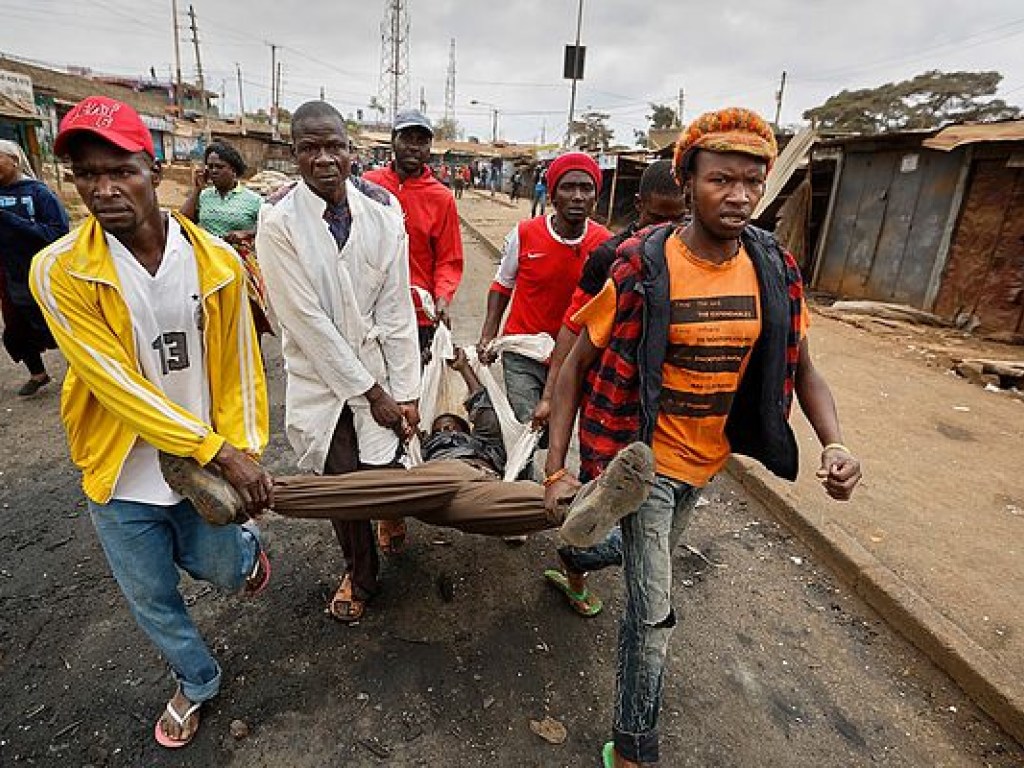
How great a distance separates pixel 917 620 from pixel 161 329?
295cm

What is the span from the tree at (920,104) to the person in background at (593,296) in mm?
32174

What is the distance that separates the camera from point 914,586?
2.66 m

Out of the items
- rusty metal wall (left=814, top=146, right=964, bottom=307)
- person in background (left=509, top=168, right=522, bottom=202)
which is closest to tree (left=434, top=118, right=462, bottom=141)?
person in background (left=509, top=168, right=522, bottom=202)

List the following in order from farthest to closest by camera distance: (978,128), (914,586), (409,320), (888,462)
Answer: (978,128) → (888,462) → (914,586) → (409,320)

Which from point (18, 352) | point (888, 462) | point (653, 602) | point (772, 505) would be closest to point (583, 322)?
point (653, 602)

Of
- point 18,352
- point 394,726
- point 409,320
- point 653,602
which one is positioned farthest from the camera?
point 18,352

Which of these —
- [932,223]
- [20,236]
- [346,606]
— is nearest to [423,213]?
[346,606]

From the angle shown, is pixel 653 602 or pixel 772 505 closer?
pixel 653 602

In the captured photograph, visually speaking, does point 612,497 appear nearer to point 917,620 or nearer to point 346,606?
point 346,606

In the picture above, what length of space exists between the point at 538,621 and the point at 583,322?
4.54 feet

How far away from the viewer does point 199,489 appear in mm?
1491

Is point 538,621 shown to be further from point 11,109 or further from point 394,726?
point 11,109

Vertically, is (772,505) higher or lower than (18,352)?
lower

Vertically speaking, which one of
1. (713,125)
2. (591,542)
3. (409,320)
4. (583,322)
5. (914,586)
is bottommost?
(914,586)
